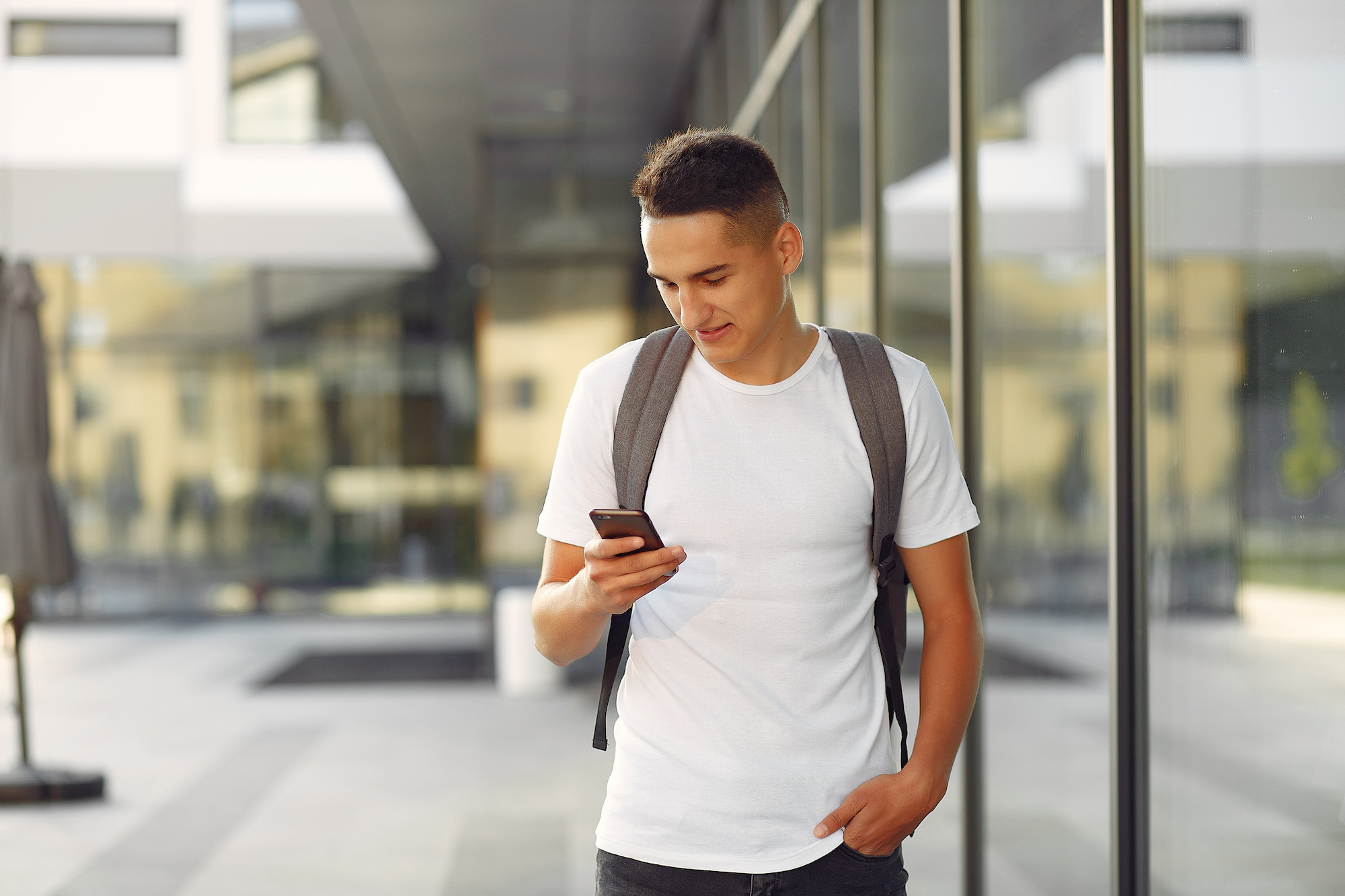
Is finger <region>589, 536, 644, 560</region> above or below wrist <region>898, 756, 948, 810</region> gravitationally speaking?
above

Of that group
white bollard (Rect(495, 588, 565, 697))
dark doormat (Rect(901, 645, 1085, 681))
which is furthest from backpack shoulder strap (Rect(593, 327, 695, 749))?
white bollard (Rect(495, 588, 565, 697))

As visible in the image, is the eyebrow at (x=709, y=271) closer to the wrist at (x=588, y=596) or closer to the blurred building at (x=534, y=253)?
the wrist at (x=588, y=596)

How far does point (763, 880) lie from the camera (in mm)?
1650

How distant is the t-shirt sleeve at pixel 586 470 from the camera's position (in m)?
1.73

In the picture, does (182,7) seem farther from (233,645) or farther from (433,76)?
(233,645)

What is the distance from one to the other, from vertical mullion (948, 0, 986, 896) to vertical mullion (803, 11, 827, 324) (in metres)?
1.89

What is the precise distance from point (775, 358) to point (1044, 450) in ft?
4.64

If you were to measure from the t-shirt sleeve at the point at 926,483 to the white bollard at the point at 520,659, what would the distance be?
25.6 ft

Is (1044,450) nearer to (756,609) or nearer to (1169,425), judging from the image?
(1169,425)

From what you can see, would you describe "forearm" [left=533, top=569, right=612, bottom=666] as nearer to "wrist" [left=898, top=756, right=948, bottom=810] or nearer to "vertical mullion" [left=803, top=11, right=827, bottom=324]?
"wrist" [left=898, top=756, right=948, bottom=810]

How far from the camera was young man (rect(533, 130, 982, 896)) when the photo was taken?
165cm

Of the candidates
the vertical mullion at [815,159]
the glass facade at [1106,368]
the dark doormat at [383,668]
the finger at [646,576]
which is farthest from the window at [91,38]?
the finger at [646,576]

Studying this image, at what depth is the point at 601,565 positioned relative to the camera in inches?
60.3

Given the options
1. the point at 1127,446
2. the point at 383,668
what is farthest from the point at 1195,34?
the point at 383,668
